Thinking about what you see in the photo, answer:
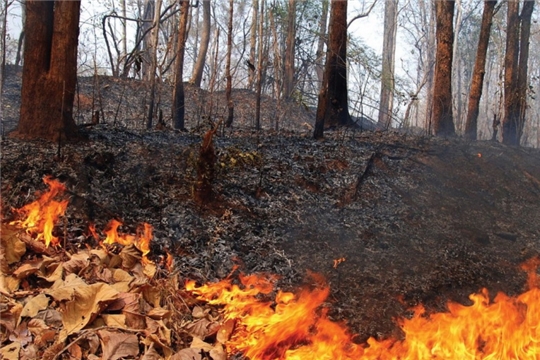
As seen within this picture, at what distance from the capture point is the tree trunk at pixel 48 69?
16.8 ft

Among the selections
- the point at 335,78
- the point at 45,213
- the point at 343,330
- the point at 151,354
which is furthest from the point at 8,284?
the point at 335,78

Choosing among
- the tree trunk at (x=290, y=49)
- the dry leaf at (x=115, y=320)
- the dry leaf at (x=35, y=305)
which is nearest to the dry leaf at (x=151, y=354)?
the dry leaf at (x=115, y=320)

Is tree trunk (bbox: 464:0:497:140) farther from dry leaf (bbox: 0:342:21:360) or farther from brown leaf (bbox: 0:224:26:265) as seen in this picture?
dry leaf (bbox: 0:342:21:360)

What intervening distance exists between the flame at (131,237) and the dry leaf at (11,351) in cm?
127

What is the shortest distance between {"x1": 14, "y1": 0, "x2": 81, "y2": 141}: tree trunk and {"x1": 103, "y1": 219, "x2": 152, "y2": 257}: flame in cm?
163

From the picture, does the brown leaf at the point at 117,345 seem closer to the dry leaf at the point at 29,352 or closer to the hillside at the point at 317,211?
the dry leaf at the point at 29,352

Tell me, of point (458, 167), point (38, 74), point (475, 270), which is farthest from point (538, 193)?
point (38, 74)

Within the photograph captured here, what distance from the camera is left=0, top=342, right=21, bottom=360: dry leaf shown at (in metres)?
2.71

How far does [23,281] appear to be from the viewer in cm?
336

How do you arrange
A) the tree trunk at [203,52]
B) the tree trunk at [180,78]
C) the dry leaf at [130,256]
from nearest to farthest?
the dry leaf at [130,256] < the tree trunk at [180,78] < the tree trunk at [203,52]

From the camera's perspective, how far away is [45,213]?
3998 millimetres

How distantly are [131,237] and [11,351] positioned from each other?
149 centimetres

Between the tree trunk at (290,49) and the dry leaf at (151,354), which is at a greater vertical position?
the tree trunk at (290,49)

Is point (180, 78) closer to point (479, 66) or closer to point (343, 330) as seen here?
point (343, 330)
